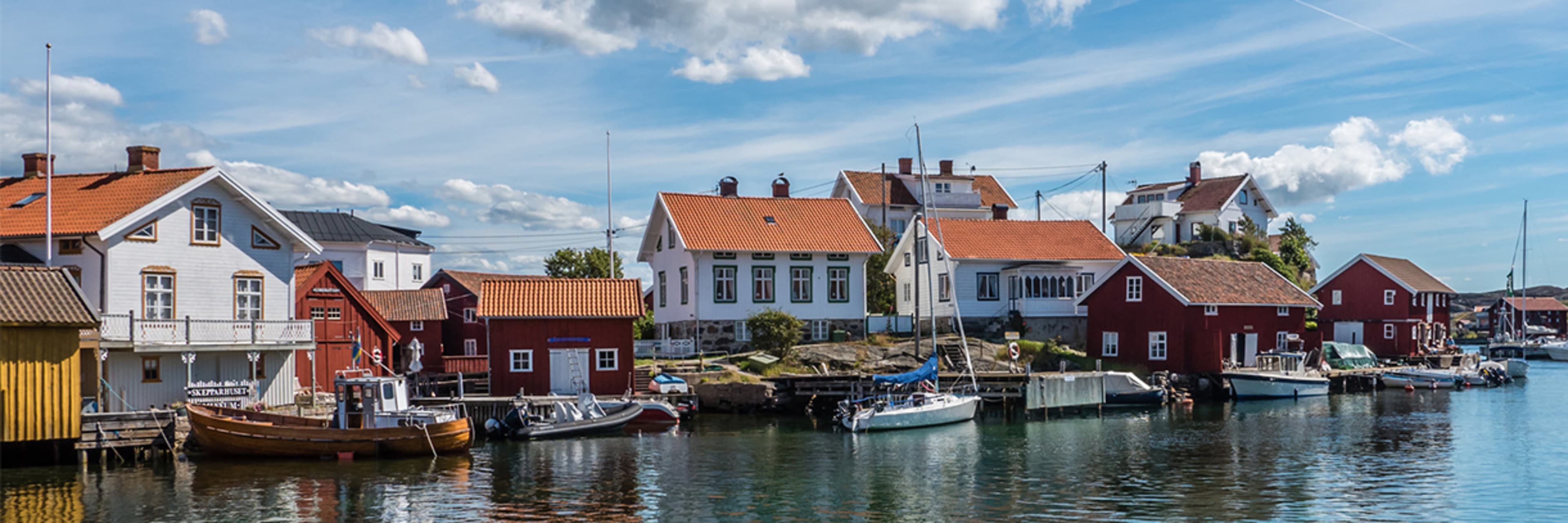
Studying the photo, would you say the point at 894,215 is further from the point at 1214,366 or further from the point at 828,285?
the point at 1214,366

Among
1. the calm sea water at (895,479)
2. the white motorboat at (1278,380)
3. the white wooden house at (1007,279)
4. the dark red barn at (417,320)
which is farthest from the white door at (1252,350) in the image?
the dark red barn at (417,320)

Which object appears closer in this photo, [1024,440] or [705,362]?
[1024,440]

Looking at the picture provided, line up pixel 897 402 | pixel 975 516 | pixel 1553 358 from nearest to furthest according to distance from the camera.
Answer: pixel 975 516, pixel 897 402, pixel 1553 358

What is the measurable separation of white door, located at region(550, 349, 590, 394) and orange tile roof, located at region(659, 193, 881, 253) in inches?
432

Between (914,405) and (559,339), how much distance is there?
13624 mm

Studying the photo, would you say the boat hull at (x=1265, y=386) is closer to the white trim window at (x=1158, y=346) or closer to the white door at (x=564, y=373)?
the white trim window at (x=1158, y=346)

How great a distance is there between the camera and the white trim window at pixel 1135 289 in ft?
190

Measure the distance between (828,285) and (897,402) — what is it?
13659 mm

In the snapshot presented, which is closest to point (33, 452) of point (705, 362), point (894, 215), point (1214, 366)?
point (705, 362)

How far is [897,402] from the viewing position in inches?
1831

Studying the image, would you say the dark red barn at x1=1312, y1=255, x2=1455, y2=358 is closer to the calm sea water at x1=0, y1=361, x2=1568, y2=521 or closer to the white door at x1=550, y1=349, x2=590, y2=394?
the calm sea water at x1=0, y1=361, x2=1568, y2=521

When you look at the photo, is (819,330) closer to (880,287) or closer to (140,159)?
(880,287)

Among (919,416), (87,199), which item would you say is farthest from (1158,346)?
(87,199)

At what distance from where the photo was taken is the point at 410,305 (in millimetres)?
56688
